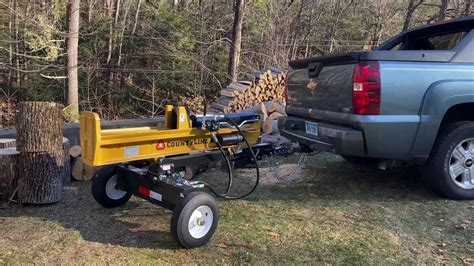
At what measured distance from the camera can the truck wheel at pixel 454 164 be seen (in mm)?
4699

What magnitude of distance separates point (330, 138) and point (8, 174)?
3402mm

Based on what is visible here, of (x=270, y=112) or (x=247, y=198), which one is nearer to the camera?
(x=247, y=198)

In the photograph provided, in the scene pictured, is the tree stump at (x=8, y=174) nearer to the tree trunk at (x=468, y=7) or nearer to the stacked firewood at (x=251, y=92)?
the stacked firewood at (x=251, y=92)

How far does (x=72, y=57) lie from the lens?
11641 mm

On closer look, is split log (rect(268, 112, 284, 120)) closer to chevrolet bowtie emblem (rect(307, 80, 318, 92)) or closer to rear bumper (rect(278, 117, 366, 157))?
rear bumper (rect(278, 117, 366, 157))

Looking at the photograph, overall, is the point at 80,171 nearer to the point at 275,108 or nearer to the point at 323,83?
the point at 323,83

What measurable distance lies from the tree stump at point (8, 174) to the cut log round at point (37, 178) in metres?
0.07

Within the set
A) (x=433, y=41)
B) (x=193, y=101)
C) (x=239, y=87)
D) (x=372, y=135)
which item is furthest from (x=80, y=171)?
(x=193, y=101)

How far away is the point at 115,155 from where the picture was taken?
3990 millimetres

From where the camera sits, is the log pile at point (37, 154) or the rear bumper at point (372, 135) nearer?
the rear bumper at point (372, 135)

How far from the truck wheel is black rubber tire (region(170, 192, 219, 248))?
246 cm

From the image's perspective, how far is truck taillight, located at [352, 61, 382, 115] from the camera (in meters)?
4.29

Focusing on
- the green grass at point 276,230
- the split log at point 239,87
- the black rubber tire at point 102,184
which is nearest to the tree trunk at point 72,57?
the split log at point 239,87

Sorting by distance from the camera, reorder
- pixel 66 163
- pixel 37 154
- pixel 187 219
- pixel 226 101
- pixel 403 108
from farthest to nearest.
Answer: pixel 226 101 → pixel 66 163 → pixel 37 154 → pixel 403 108 → pixel 187 219
